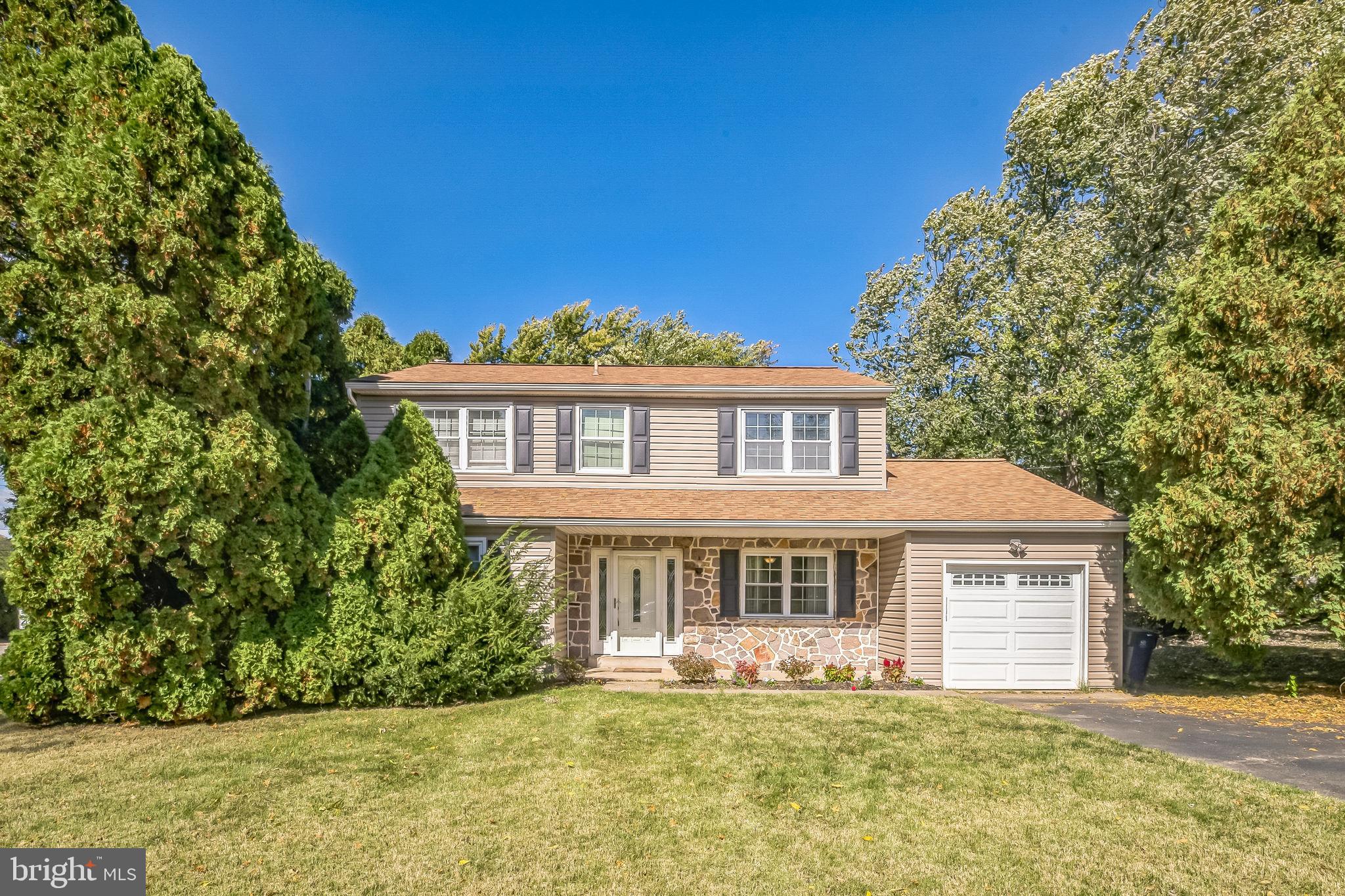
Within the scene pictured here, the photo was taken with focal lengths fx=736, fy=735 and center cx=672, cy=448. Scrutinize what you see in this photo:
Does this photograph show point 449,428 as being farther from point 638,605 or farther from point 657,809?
point 657,809

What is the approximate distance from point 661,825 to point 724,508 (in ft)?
23.6

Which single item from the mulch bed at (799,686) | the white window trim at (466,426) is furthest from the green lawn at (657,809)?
the white window trim at (466,426)

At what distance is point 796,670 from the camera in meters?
12.5

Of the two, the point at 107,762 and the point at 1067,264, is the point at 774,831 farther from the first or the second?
the point at 1067,264

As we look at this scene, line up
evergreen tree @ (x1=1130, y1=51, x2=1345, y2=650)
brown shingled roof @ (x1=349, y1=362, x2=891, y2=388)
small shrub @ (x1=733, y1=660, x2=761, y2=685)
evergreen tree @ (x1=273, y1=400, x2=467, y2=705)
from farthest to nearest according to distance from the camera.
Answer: brown shingled roof @ (x1=349, y1=362, x2=891, y2=388)
small shrub @ (x1=733, y1=660, x2=761, y2=685)
evergreen tree @ (x1=1130, y1=51, x2=1345, y2=650)
evergreen tree @ (x1=273, y1=400, x2=467, y2=705)

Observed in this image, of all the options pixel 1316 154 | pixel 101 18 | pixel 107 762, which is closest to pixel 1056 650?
pixel 1316 154

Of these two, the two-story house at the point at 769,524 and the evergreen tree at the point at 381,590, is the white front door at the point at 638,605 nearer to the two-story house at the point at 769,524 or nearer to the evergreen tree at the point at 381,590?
the two-story house at the point at 769,524

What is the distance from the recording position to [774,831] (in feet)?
19.2

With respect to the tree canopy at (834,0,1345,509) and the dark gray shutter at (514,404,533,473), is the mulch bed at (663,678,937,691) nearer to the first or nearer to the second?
the dark gray shutter at (514,404,533,473)

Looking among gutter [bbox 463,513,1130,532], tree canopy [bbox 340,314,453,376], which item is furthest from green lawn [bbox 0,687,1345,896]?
tree canopy [bbox 340,314,453,376]

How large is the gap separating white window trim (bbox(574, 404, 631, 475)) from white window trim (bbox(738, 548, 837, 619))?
114 inches

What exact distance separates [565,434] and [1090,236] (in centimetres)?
1568

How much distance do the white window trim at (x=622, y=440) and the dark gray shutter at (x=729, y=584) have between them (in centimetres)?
251

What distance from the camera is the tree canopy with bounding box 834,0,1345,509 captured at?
58.0 feet
